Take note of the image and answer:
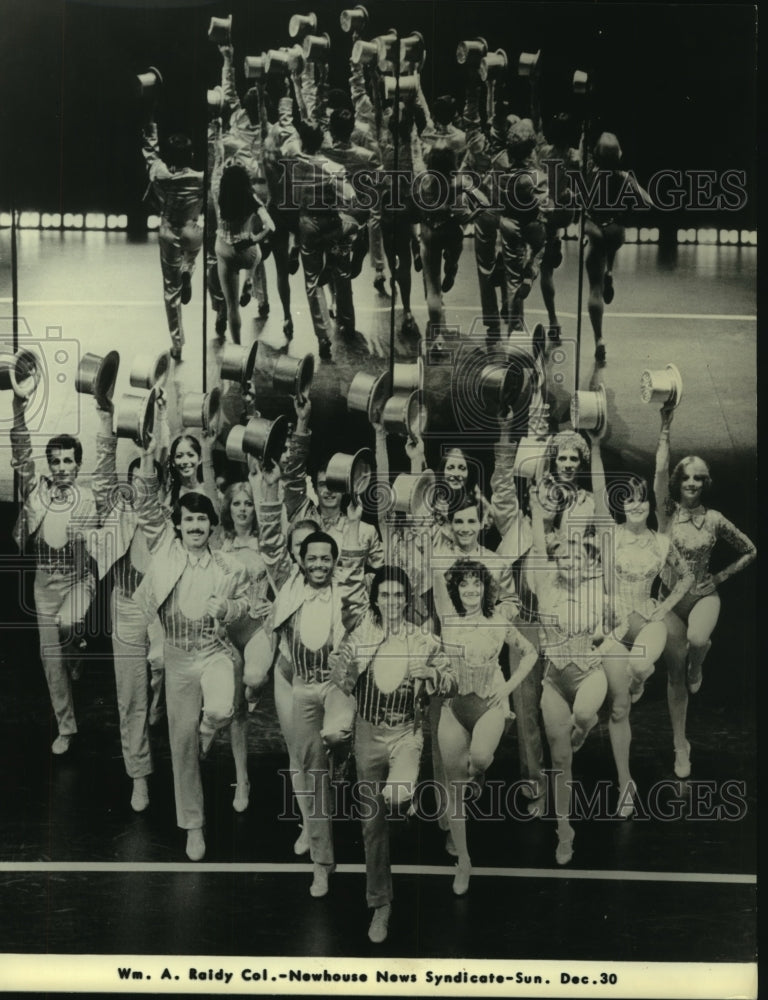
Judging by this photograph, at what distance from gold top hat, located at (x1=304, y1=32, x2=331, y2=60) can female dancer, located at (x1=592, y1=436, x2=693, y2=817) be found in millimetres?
1506

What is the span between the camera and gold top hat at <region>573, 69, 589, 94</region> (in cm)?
346

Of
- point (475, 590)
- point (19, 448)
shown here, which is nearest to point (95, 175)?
point (19, 448)

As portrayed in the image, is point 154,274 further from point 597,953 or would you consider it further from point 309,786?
point 597,953

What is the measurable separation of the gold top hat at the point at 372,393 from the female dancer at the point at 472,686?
55 cm

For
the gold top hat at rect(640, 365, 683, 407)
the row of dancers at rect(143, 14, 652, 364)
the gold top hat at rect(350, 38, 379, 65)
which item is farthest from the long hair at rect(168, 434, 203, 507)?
the gold top hat at rect(640, 365, 683, 407)

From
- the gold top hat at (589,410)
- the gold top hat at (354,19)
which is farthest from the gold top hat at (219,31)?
the gold top hat at (589,410)

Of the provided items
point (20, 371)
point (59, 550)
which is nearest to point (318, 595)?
point (59, 550)

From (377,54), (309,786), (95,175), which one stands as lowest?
(309,786)

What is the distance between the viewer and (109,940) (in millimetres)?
3467

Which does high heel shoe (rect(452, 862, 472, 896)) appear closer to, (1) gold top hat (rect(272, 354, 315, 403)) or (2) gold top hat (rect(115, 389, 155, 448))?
(1) gold top hat (rect(272, 354, 315, 403))

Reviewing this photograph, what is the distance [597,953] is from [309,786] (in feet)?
3.46

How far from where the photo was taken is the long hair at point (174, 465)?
138 inches

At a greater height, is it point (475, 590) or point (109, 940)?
point (475, 590)

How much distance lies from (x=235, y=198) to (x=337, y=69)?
1.70 feet
